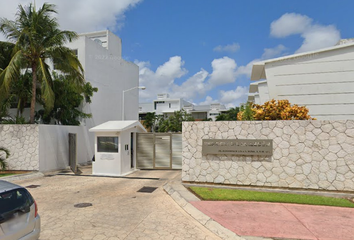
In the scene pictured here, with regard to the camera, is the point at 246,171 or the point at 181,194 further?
the point at 246,171

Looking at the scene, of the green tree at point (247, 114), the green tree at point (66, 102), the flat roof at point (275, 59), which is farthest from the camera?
the green tree at point (66, 102)

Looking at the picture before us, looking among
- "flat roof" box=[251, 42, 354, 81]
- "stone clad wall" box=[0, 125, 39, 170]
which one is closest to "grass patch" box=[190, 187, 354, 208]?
"flat roof" box=[251, 42, 354, 81]

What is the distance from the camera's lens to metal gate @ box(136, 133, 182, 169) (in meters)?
13.3

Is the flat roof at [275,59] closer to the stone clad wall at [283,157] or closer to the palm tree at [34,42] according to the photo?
the stone clad wall at [283,157]

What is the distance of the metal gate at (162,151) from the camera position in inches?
523

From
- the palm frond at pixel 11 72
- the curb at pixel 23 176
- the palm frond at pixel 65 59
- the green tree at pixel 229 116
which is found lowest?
the curb at pixel 23 176

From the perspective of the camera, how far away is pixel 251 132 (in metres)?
8.62

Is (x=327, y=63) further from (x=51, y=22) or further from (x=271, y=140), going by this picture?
(x=51, y=22)

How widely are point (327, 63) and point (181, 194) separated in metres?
9.37

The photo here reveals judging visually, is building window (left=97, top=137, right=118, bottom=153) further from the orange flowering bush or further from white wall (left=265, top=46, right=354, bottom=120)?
white wall (left=265, top=46, right=354, bottom=120)

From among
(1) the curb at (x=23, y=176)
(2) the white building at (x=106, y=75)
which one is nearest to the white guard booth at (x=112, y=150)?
(1) the curb at (x=23, y=176)

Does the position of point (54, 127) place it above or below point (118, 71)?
below

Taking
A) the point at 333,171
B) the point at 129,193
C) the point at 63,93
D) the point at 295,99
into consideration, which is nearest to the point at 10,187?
the point at 129,193

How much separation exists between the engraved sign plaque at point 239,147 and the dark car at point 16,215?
6046 millimetres
